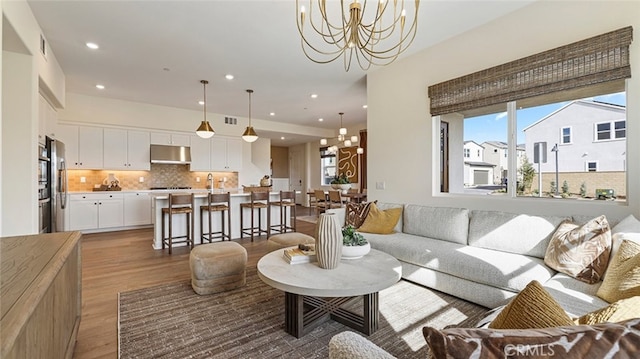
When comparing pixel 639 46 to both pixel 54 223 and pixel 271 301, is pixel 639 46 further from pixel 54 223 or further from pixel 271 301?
pixel 54 223

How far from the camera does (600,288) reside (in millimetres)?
1811

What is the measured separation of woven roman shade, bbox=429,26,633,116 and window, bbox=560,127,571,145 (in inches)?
17.5

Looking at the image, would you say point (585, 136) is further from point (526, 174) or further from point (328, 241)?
point (328, 241)

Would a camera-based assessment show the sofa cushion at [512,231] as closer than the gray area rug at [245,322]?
No

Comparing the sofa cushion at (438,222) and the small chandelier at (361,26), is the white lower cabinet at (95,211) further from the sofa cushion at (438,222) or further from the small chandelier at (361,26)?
the sofa cushion at (438,222)

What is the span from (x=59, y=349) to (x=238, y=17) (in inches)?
125

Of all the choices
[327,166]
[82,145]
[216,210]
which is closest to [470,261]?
[216,210]

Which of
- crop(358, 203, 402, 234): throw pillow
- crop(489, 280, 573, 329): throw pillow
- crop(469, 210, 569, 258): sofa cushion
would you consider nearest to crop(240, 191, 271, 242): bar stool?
crop(358, 203, 402, 234): throw pillow

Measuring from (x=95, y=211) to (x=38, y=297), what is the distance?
21.0 feet

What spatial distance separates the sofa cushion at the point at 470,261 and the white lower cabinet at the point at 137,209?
5.67 m

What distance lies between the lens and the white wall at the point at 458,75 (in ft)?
8.01

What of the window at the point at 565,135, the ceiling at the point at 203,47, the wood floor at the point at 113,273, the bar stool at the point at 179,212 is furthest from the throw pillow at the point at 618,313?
the bar stool at the point at 179,212

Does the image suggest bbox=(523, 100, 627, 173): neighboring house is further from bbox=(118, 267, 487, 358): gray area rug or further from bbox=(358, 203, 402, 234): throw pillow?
bbox=(118, 267, 487, 358): gray area rug

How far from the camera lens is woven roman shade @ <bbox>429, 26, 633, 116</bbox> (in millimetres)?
2428
